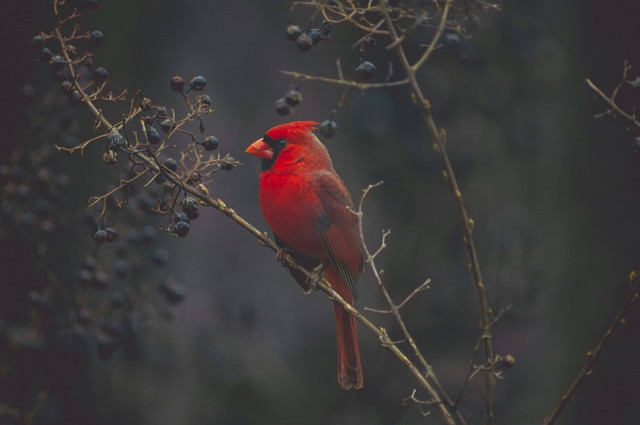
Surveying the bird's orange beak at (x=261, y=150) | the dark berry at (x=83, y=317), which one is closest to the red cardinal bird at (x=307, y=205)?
the bird's orange beak at (x=261, y=150)

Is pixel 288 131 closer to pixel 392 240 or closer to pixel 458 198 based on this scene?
pixel 458 198

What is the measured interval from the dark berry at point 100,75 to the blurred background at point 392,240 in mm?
562

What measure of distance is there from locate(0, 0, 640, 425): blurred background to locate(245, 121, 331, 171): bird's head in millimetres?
416

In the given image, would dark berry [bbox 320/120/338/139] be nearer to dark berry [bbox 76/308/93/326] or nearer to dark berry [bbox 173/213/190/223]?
dark berry [bbox 173/213/190/223]

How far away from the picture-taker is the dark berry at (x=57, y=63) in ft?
4.31

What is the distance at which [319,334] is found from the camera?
10.5ft

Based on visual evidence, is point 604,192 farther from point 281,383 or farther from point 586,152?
point 281,383

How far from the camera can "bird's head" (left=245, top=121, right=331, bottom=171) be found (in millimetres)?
1721

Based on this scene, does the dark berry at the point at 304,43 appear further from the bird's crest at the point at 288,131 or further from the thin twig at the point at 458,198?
the bird's crest at the point at 288,131

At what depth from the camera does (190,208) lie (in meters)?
1.32

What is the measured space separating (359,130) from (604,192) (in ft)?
3.21

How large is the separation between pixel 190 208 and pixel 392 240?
5.73ft

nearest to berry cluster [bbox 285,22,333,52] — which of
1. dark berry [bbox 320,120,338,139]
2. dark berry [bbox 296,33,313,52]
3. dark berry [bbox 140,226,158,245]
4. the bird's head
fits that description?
dark berry [bbox 296,33,313,52]

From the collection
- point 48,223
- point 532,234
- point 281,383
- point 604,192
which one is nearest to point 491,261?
point 532,234
